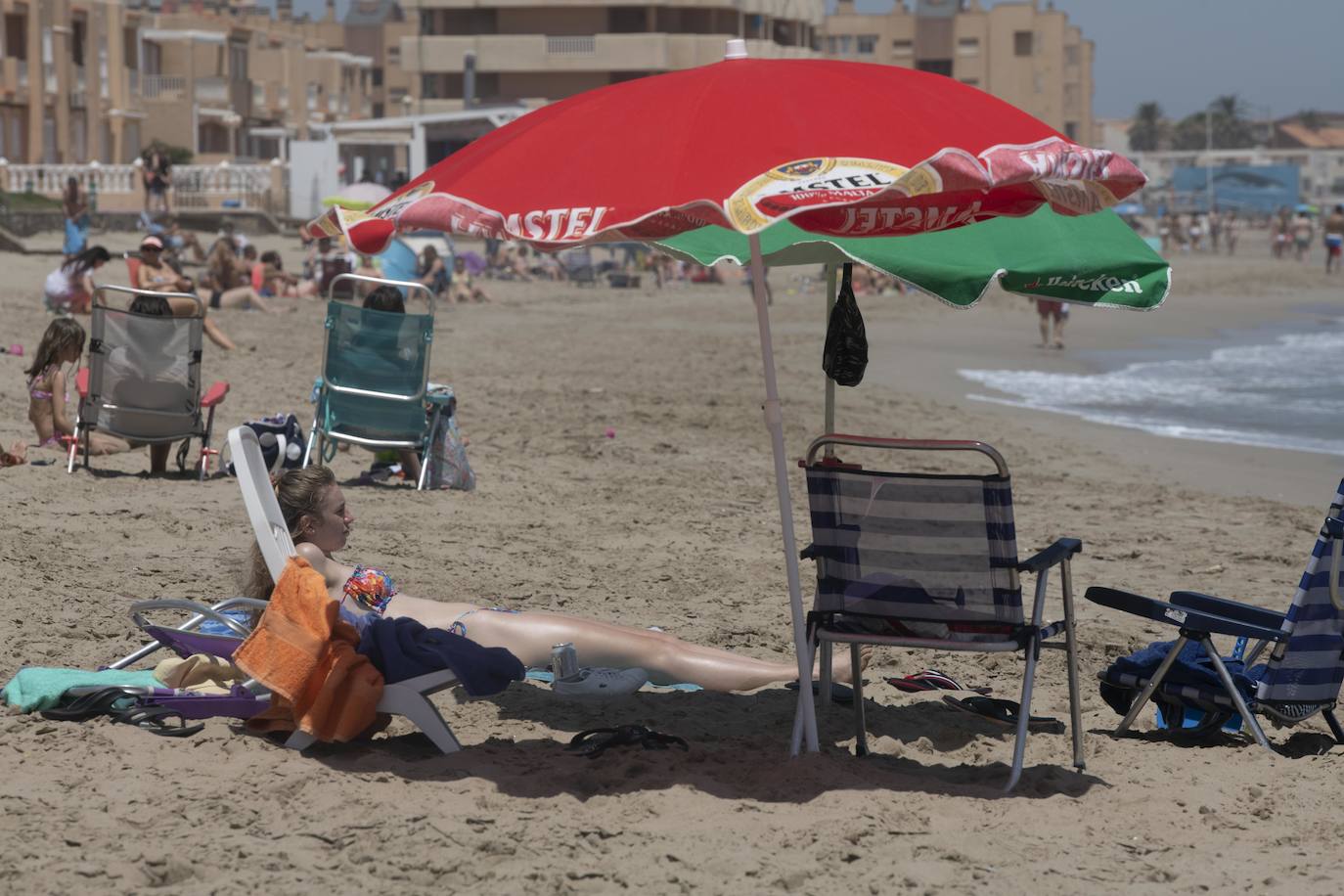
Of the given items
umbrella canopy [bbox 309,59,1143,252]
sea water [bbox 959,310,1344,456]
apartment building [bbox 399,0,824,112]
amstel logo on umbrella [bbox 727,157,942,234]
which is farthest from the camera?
apartment building [bbox 399,0,824,112]

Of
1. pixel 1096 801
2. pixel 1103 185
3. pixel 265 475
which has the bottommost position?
pixel 1096 801

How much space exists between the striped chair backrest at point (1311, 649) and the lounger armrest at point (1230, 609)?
11cm

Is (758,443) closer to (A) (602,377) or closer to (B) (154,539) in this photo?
(A) (602,377)

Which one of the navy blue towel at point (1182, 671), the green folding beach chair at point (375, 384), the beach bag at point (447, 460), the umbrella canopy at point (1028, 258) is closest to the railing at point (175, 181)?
the green folding beach chair at point (375, 384)

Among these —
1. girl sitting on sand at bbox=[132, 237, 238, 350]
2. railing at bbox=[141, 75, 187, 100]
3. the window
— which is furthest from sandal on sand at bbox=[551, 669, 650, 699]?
railing at bbox=[141, 75, 187, 100]

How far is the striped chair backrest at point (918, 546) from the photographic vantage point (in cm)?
422

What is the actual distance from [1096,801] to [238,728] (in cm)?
233

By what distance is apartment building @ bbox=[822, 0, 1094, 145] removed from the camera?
87.6m

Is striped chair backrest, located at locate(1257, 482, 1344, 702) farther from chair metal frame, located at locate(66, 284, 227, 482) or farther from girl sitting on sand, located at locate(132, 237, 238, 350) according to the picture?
girl sitting on sand, located at locate(132, 237, 238, 350)

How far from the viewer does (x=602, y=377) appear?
15.1 meters

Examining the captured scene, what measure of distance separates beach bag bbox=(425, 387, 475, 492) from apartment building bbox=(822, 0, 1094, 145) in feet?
262

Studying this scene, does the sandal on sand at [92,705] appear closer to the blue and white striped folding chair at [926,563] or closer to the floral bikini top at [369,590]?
the floral bikini top at [369,590]

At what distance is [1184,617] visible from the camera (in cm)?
452

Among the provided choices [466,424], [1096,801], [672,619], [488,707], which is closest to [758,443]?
[466,424]
